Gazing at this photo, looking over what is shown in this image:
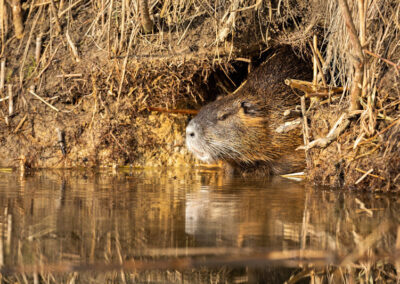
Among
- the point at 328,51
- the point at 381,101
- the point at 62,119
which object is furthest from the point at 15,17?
the point at 381,101

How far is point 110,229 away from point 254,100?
2814mm

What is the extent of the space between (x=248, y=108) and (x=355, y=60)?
154cm

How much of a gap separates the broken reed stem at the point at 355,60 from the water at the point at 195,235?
1.98ft

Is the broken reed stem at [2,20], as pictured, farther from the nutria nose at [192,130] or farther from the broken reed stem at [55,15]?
the nutria nose at [192,130]

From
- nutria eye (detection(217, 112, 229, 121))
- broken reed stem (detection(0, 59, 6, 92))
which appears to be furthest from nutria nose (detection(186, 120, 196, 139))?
broken reed stem (detection(0, 59, 6, 92))

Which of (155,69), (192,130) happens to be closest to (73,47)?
(155,69)

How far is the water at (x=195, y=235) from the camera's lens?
1.60 meters

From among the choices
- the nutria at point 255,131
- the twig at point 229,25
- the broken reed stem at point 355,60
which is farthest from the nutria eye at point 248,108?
the broken reed stem at point 355,60

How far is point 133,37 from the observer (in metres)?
4.60

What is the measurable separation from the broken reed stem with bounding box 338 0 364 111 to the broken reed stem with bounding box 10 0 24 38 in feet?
10.9

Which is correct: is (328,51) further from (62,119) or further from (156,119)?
(62,119)

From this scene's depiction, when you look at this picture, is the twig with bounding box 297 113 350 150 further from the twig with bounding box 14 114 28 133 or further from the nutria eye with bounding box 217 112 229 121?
the twig with bounding box 14 114 28 133

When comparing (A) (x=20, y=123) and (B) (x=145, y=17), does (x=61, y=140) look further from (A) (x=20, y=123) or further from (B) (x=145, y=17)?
(B) (x=145, y=17)

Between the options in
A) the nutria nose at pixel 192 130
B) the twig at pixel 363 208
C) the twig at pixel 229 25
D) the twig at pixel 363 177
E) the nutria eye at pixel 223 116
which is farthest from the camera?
the nutria eye at pixel 223 116
